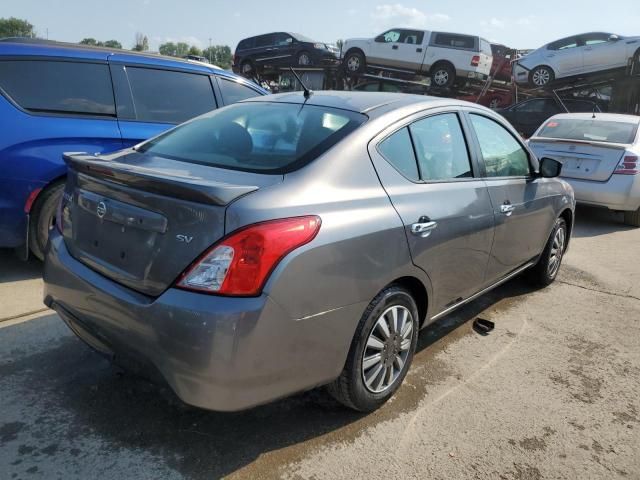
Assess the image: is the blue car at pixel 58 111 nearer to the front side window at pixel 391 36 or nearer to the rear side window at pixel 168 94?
the rear side window at pixel 168 94

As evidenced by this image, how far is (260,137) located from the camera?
282cm

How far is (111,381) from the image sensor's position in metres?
2.89

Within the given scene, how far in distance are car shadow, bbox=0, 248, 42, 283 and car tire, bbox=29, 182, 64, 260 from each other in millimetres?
246

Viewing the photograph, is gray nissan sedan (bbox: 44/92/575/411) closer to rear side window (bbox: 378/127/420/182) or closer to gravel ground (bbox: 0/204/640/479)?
rear side window (bbox: 378/127/420/182)

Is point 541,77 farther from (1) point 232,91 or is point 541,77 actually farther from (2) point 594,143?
(1) point 232,91

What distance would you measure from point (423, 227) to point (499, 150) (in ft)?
4.56

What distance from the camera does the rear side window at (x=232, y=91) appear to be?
5.42m

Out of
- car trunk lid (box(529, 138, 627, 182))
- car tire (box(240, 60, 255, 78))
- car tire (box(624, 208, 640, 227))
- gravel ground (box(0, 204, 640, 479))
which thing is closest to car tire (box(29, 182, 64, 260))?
gravel ground (box(0, 204, 640, 479))

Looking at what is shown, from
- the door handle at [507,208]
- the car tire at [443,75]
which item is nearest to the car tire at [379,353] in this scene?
the door handle at [507,208]

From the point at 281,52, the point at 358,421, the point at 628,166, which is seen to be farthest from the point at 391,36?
the point at 358,421

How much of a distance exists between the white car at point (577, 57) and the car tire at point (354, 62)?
516cm

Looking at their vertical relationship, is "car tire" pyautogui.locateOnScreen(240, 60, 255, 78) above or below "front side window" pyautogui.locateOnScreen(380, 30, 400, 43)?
below

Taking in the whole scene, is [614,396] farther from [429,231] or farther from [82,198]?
[82,198]

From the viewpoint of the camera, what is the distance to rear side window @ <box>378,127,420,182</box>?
2.75 metres
